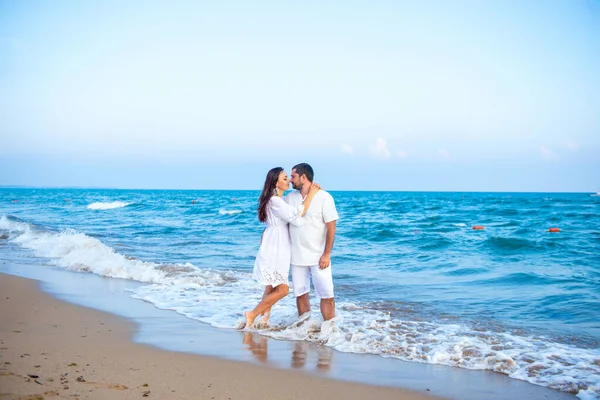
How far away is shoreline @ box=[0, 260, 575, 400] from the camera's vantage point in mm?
4270

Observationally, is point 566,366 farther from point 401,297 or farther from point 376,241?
point 376,241

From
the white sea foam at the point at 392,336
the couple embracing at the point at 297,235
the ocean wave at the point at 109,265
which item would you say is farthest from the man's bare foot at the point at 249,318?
the ocean wave at the point at 109,265

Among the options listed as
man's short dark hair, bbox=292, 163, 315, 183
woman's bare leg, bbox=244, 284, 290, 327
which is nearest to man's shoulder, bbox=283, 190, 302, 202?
man's short dark hair, bbox=292, 163, 315, 183

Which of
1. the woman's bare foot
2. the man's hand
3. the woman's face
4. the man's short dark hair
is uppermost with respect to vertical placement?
the man's short dark hair

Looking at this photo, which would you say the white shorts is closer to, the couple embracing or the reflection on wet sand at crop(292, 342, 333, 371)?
the couple embracing

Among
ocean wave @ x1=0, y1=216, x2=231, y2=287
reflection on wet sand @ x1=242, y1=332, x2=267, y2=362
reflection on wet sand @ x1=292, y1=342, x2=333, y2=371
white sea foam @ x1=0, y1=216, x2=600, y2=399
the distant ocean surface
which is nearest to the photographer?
reflection on wet sand @ x1=292, y1=342, x2=333, y2=371

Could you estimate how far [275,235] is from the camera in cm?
614

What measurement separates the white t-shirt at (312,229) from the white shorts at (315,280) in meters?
0.11

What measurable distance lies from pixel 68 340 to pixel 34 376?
1262 millimetres

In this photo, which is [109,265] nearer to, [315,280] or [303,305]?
[303,305]

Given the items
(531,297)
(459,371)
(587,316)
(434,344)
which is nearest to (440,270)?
(531,297)

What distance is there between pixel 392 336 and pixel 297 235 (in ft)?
5.29

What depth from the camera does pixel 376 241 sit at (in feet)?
60.7

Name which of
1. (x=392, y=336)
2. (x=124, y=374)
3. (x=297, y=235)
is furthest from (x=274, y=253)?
(x=124, y=374)
